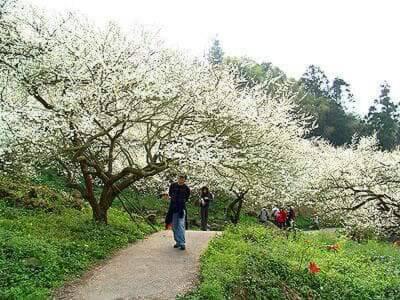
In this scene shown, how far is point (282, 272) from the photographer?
1023 cm

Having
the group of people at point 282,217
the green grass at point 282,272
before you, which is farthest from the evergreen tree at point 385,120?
the green grass at point 282,272

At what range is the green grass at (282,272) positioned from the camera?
881 cm

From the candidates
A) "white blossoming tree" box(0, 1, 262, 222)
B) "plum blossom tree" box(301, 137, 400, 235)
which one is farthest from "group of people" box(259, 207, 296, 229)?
"white blossoming tree" box(0, 1, 262, 222)

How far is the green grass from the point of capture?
881 cm

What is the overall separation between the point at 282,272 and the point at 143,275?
2985mm

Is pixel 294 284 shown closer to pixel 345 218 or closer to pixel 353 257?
pixel 353 257

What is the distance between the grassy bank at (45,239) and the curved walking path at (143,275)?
15.9 inches

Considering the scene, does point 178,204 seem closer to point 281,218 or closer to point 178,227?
point 178,227

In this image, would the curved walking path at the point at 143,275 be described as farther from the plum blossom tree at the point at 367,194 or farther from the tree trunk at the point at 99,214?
the plum blossom tree at the point at 367,194

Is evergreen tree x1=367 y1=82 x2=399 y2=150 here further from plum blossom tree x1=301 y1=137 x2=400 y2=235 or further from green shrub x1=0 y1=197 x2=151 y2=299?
green shrub x1=0 y1=197 x2=151 y2=299

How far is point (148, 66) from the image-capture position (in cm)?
1184

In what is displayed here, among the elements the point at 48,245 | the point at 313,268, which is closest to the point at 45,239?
the point at 48,245

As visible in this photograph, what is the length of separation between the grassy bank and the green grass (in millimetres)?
2348

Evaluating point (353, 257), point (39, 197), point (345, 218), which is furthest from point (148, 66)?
point (345, 218)
